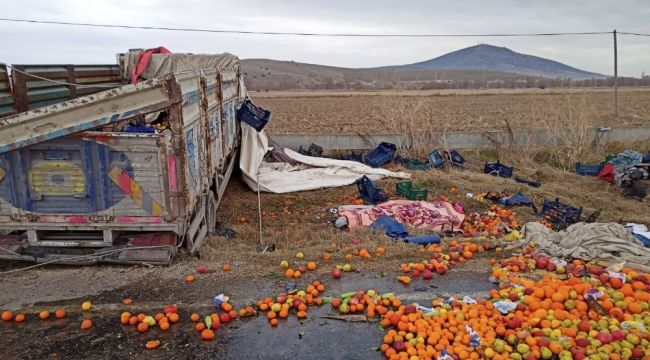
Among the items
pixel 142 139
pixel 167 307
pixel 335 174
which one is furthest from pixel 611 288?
pixel 335 174

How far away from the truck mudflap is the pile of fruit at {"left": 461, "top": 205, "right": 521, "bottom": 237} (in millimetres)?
4757

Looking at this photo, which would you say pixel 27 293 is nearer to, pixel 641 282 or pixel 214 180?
pixel 214 180

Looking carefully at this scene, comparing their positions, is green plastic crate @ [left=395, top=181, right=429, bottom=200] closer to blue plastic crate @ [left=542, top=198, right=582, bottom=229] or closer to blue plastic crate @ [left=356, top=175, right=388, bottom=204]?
blue plastic crate @ [left=356, top=175, right=388, bottom=204]

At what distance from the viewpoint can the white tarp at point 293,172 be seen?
35.1 feet

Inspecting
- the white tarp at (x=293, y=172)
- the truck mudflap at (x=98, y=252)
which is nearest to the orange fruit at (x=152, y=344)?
the truck mudflap at (x=98, y=252)

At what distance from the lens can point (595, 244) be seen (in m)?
6.08

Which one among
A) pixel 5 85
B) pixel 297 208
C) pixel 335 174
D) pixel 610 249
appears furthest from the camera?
pixel 335 174

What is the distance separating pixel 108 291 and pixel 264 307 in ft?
5.78

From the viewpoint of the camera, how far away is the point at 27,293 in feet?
16.7

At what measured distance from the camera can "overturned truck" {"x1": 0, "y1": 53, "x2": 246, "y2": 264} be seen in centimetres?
512

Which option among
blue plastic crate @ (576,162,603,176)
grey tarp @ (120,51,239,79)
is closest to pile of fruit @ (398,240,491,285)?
grey tarp @ (120,51,239,79)

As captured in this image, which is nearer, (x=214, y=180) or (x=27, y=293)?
(x=27, y=293)

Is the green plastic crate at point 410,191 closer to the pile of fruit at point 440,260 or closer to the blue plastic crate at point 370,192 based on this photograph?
the blue plastic crate at point 370,192

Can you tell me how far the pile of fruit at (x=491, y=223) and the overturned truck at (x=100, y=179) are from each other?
470cm
